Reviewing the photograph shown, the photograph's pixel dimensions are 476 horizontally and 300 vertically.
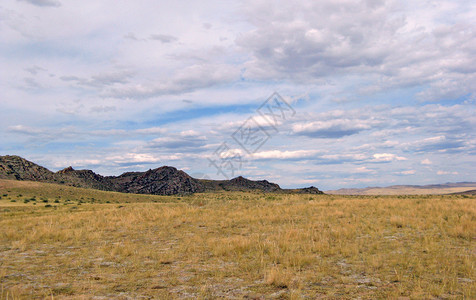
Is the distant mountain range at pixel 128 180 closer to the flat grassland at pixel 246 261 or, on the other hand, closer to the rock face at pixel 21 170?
the rock face at pixel 21 170

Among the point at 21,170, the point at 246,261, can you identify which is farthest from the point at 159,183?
the point at 246,261

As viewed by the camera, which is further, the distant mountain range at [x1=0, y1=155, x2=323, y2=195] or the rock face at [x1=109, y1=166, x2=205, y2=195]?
the rock face at [x1=109, y1=166, x2=205, y2=195]

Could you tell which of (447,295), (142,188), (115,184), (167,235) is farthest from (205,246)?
(115,184)

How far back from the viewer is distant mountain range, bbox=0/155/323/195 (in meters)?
71.1

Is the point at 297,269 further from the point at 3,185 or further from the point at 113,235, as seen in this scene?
the point at 3,185

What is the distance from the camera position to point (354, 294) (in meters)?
6.48

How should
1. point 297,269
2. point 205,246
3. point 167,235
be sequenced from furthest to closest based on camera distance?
point 167,235, point 205,246, point 297,269

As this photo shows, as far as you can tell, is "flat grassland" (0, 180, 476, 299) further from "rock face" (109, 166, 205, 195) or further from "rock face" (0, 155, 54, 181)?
"rock face" (109, 166, 205, 195)

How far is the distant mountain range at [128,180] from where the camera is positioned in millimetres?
71125

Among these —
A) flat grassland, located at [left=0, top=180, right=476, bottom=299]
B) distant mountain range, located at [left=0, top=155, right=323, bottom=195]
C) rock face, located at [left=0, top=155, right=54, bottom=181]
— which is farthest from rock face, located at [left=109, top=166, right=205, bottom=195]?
flat grassland, located at [left=0, top=180, right=476, bottom=299]

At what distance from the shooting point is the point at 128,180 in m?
94.4

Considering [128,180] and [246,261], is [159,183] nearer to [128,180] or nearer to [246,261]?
[128,180]

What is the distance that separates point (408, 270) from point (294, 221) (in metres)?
8.86

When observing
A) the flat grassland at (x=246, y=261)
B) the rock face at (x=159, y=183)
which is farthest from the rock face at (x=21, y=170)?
the flat grassland at (x=246, y=261)
